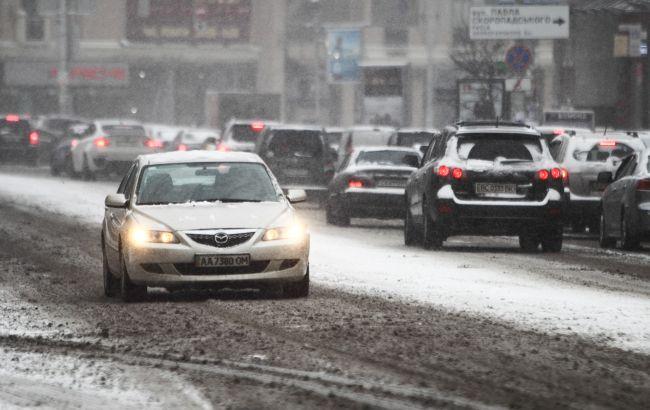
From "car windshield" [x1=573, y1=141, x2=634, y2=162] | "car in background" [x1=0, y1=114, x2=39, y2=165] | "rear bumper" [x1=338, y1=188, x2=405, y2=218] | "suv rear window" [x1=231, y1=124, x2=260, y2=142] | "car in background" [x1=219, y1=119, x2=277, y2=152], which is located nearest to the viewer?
"car windshield" [x1=573, y1=141, x2=634, y2=162]

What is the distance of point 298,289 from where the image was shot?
1479 centimetres

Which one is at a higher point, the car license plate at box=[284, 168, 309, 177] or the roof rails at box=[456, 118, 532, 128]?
the roof rails at box=[456, 118, 532, 128]

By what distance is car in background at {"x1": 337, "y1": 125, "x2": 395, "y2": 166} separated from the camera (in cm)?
4059

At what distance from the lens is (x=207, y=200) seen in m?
15.3

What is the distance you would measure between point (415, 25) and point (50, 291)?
244 ft

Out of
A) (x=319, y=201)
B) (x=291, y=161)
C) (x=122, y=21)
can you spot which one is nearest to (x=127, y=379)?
(x=291, y=161)

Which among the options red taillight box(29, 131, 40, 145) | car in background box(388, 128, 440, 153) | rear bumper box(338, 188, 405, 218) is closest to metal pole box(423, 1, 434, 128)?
red taillight box(29, 131, 40, 145)

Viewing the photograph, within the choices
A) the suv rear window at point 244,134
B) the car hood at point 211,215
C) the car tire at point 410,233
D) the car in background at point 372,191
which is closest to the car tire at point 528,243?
the car tire at point 410,233

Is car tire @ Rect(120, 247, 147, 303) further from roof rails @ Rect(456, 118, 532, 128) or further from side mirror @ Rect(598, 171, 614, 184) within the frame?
side mirror @ Rect(598, 171, 614, 184)

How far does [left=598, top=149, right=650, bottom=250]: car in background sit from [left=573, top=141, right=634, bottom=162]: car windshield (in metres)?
1.82

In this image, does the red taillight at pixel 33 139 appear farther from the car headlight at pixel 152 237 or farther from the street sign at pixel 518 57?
the car headlight at pixel 152 237

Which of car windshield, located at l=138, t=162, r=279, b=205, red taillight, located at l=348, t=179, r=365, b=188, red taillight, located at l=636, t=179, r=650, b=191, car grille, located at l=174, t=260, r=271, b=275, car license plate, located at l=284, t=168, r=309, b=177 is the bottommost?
car license plate, located at l=284, t=168, r=309, b=177

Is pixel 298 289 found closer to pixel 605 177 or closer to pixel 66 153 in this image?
pixel 605 177

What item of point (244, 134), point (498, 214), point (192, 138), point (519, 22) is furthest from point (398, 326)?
point (192, 138)
